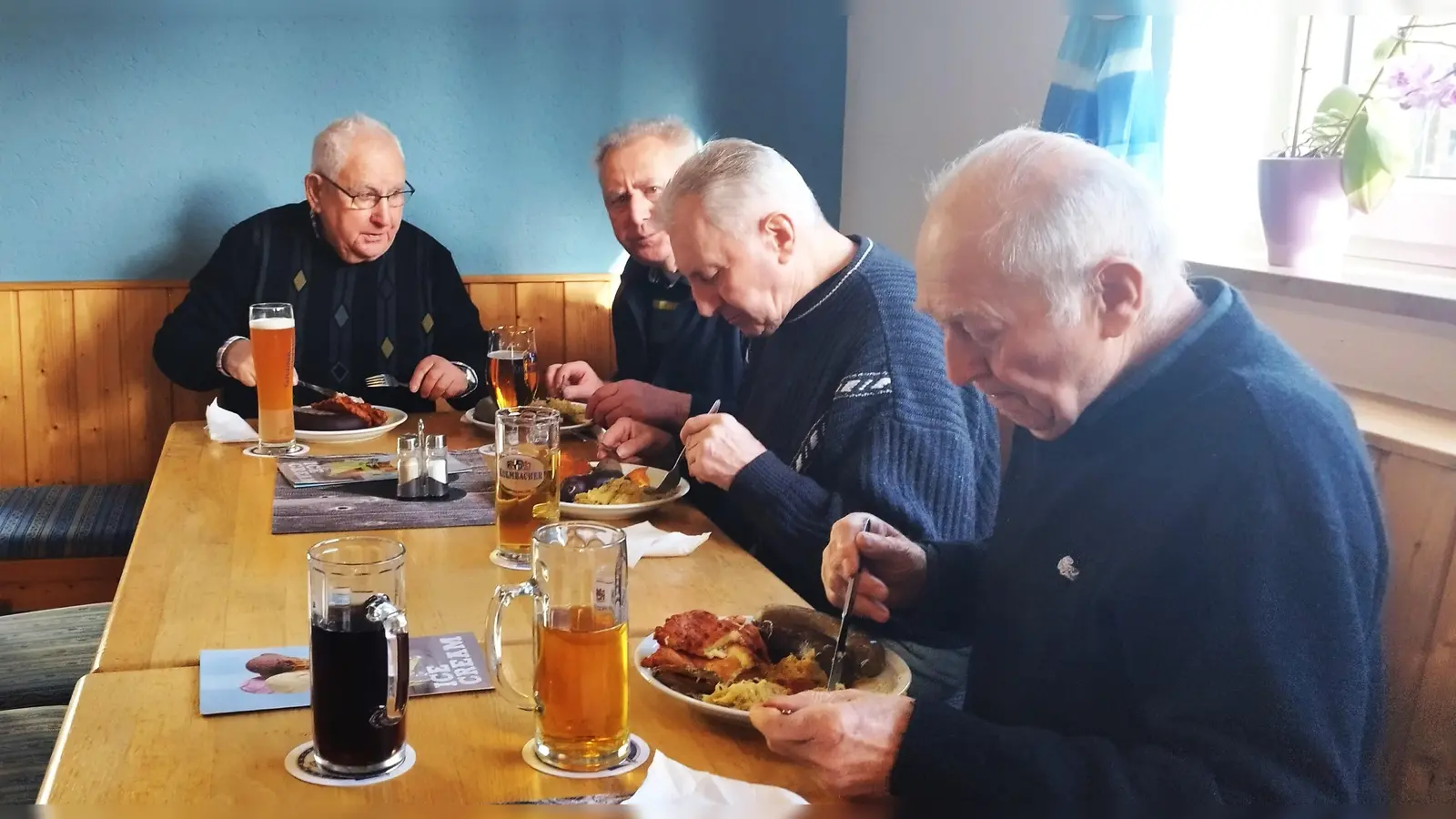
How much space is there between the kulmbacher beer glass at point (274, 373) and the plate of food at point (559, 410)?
1.24 feet

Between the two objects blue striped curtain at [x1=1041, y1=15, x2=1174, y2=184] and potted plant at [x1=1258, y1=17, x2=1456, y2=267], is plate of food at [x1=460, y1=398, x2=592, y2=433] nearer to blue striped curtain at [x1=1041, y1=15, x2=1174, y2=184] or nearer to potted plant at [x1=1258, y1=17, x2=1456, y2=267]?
blue striped curtain at [x1=1041, y1=15, x2=1174, y2=184]

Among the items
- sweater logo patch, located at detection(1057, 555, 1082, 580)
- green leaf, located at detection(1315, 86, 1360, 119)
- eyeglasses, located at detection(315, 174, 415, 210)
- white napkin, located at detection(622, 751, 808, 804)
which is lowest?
white napkin, located at detection(622, 751, 808, 804)

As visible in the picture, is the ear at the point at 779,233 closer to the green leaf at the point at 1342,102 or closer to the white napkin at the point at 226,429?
the green leaf at the point at 1342,102

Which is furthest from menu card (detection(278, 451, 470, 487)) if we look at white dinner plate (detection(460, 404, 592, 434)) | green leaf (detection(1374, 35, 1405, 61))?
green leaf (detection(1374, 35, 1405, 61))

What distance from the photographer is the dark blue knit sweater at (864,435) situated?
1574 mm

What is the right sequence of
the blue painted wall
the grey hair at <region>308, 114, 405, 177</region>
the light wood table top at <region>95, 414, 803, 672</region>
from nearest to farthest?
the light wood table top at <region>95, 414, 803, 672</region> → the grey hair at <region>308, 114, 405, 177</region> → the blue painted wall

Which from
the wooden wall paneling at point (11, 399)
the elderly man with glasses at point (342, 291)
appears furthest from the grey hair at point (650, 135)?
the wooden wall paneling at point (11, 399)

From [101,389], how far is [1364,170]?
111 inches

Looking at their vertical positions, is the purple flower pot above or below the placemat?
above

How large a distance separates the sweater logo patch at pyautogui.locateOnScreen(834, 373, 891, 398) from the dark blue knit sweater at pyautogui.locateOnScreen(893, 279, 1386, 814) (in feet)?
1.66

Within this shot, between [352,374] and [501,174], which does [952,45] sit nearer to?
[501,174]

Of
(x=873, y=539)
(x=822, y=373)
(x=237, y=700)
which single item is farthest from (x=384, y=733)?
(x=822, y=373)

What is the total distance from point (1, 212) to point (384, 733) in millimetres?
2585

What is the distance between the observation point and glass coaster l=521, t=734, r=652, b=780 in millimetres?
968
